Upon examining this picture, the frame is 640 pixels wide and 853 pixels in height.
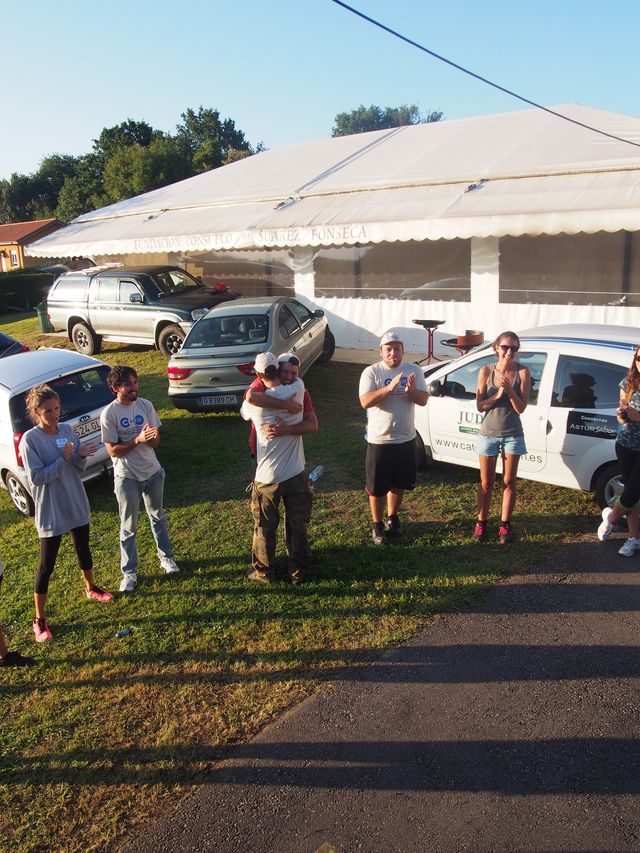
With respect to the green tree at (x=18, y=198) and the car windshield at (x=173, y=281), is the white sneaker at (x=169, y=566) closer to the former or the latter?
the car windshield at (x=173, y=281)

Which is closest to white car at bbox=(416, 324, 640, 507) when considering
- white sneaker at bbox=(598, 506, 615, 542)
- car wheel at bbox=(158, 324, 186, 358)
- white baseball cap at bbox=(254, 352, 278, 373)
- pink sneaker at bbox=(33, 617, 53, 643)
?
white sneaker at bbox=(598, 506, 615, 542)

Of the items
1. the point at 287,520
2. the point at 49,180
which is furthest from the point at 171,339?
the point at 49,180

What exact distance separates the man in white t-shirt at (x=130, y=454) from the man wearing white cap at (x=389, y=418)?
1.77 meters

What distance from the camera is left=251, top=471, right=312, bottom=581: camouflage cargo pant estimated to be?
534 centimetres

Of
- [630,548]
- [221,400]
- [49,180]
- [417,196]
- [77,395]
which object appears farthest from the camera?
[49,180]

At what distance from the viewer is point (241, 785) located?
360 centimetres

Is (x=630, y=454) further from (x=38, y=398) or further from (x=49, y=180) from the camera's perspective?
(x=49, y=180)

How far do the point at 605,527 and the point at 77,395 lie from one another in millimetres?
5717

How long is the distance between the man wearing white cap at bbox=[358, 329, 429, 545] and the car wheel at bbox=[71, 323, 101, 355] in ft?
37.4

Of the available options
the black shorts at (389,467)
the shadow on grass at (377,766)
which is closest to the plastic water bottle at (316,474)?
the black shorts at (389,467)

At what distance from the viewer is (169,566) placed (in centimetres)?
586

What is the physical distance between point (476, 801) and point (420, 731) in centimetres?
56

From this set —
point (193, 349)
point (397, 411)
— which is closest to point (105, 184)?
point (193, 349)

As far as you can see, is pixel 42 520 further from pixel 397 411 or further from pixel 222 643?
pixel 397 411
